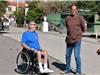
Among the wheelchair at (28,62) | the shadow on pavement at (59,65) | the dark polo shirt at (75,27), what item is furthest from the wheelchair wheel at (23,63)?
the shadow on pavement at (59,65)

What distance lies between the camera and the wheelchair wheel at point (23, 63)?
30.0 feet

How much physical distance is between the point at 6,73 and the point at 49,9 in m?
45.7

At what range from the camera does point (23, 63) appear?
9297 mm

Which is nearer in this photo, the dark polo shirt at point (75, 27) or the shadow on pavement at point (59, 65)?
the dark polo shirt at point (75, 27)

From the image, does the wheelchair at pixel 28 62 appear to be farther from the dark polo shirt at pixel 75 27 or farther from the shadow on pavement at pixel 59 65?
the shadow on pavement at pixel 59 65

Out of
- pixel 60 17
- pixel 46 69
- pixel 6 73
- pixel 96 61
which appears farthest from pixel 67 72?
pixel 60 17

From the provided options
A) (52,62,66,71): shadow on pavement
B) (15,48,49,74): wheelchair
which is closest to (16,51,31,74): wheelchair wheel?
(15,48,49,74): wheelchair

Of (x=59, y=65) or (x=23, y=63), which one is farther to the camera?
(x=59, y=65)

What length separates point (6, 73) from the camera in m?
9.59

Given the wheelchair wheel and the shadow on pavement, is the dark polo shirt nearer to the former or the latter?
the wheelchair wheel

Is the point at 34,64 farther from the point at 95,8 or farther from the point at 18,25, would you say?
the point at 18,25

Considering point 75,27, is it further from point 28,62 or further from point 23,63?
point 23,63

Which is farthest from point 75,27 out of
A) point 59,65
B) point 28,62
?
point 59,65

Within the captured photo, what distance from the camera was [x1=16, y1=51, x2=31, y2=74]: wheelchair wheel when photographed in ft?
30.0
